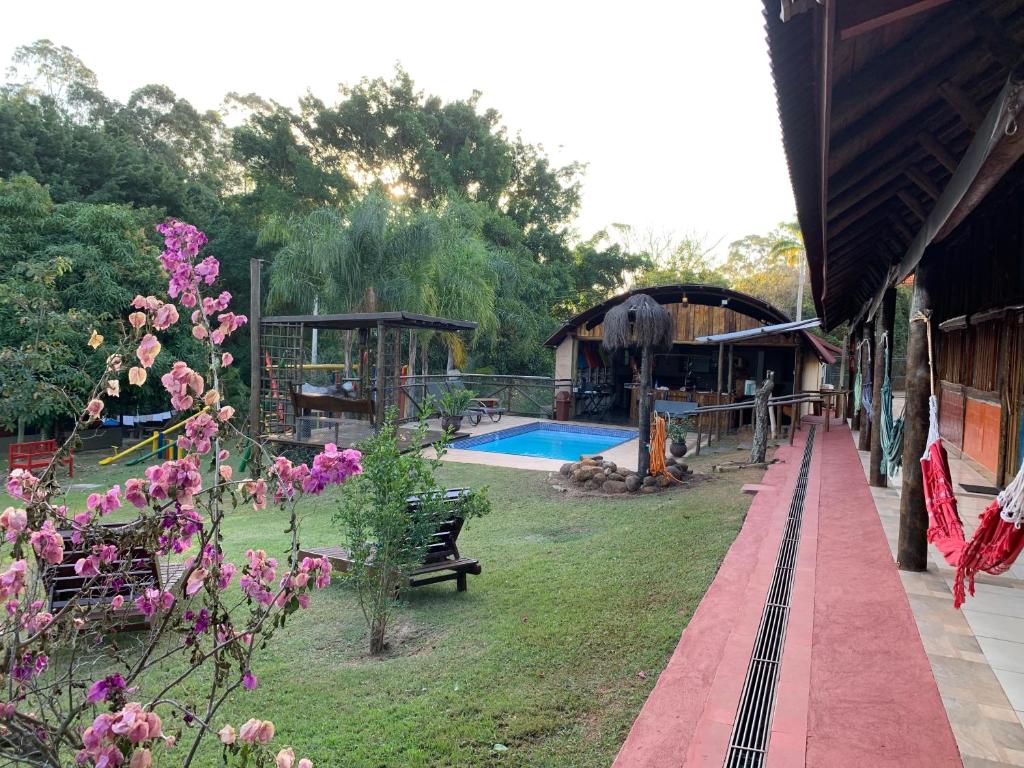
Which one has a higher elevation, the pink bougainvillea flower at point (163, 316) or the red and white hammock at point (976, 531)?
the pink bougainvillea flower at point (163, 316)

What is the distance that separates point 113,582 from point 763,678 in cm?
268

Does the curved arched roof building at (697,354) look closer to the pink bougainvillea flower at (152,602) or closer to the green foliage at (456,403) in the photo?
the green foliage at (456,403)

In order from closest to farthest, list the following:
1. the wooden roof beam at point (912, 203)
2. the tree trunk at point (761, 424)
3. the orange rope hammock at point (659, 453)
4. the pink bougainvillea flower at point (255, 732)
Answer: the pink bougainvillea flower at point (255, 732), the wooden roof beam at point (912, 203), the orange rope hammock at point (659, 453), the tree trunk at point (761, 424)

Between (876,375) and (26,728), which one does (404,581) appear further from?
(876,375)

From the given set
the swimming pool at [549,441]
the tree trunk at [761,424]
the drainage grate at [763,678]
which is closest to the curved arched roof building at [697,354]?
the swimming pool at [549,441]

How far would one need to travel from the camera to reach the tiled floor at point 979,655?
2.31 meters

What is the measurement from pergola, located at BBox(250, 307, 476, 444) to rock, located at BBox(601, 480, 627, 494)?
4.08 meters

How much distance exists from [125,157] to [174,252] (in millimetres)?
19294

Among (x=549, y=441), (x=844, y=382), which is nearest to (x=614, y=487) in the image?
(x=549, y=441)

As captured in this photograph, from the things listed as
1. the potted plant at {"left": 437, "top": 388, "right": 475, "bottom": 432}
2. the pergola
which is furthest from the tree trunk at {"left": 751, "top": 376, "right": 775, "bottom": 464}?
the potted plant at {"left": 437, "top": 388, "right": 475, "bottom": 432}

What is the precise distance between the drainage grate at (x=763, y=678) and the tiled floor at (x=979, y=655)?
646 millimetres

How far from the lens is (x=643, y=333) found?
342 inches

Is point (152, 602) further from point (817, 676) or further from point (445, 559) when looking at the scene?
point (445, 559)

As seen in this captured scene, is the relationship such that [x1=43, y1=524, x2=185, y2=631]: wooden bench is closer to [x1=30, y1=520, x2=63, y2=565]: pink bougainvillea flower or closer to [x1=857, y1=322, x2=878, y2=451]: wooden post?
[x1=30, y1=520, x2=63, y2=565]: pink bougainvillea flower
